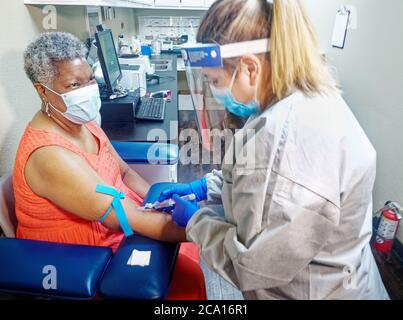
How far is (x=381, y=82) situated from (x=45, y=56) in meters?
2.17

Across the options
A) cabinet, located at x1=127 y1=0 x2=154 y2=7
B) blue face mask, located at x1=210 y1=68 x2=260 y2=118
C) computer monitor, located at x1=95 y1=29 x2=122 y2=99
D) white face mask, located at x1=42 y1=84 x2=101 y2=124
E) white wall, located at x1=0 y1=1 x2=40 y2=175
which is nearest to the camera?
blue face mask, located at x1=210 y1=68 x2=260 y2=118

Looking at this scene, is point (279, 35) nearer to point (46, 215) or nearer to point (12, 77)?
point (46, 215)

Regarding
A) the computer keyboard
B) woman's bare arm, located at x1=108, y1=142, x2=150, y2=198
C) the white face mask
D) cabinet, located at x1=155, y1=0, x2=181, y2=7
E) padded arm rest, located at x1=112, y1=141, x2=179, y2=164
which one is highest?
cabinet, located at x1=155, y1=0, x2=181, y2=7

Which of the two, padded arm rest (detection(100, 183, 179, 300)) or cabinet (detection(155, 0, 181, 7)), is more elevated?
cabinet (detection(155, 0, 181, 7))

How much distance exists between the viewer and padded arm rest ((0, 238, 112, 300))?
2.63 feet

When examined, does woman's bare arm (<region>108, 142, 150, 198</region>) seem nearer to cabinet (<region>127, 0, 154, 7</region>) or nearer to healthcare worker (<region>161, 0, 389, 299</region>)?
healthcare worker (<region>161, 0, 389, 299</region>)

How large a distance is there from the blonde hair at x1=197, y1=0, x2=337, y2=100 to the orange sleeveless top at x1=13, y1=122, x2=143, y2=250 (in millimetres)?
681

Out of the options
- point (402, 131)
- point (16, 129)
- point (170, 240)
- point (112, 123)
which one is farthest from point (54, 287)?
point (402, 131)

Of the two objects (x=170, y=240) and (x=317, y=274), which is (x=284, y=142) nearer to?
(x=317, y=274)

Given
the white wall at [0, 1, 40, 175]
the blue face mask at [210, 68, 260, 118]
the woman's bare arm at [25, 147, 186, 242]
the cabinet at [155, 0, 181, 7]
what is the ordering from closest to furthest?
the blue face mask at [210, 68, 260, 118] < the woman's bare arm at [25, 147, 186, 242] < the white wall at [0, 1, 40, 175] < the cabinet at [155, 0, 181, 7]

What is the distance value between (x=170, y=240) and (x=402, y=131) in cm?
174

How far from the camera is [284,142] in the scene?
2.09ft

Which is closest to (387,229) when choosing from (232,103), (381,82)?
(381,82)

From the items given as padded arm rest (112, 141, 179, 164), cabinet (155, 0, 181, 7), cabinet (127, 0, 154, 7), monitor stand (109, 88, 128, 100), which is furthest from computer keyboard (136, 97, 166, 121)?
cabinet (155, 0, 181, 7)
